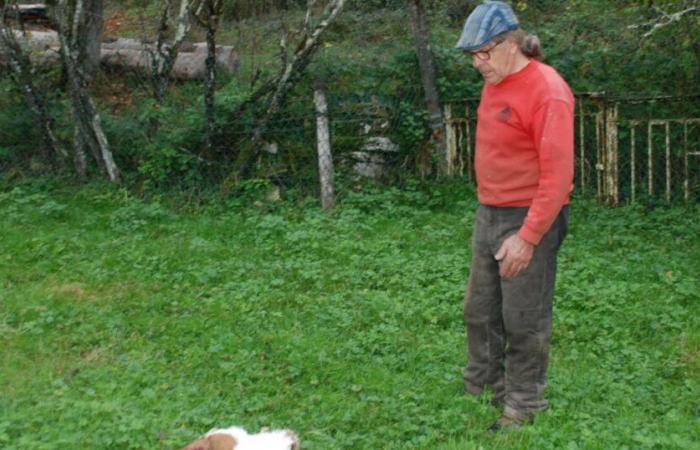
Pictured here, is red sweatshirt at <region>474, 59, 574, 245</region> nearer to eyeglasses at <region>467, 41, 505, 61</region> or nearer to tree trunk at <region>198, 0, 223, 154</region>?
eyeglasses at <region>467, 41, 505, 61</region>

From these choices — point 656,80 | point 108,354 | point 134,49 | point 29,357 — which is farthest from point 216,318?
point 134,49

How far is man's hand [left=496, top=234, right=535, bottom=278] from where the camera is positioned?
13.9 ft

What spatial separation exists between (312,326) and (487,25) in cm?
272

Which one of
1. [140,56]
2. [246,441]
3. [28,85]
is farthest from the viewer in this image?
[140,56]

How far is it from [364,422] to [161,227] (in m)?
4.66

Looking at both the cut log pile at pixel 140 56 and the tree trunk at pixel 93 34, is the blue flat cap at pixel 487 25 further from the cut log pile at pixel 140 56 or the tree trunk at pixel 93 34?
the cut log pile at pixel 140 56

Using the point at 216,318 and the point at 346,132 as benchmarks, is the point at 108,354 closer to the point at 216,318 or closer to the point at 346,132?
the point at 216,318

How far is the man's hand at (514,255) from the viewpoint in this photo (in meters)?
4.24

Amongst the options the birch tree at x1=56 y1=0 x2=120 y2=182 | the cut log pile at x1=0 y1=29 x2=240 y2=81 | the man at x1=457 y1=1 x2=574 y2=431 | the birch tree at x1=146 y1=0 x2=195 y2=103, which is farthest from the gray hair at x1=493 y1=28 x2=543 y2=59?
the cut log pile at x1=0 y1=29 x2=240 y2=81

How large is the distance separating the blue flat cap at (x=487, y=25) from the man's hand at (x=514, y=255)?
907mm

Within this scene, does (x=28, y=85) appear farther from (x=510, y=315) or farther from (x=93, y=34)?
(x=510, y=315)

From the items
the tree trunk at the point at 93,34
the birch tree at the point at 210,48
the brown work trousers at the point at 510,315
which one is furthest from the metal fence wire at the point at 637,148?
the brown work trousers at the point at 510,315

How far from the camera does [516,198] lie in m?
4.35

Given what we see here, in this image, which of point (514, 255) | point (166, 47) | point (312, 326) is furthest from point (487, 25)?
point (166, 47)
